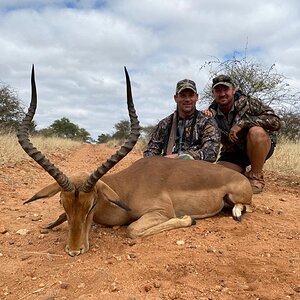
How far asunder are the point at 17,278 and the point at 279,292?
1.90 m

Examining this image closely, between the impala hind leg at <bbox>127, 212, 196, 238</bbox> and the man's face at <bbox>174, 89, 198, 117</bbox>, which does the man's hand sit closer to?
the man's face at <bbox>174, 89, 198, 117</bbox>

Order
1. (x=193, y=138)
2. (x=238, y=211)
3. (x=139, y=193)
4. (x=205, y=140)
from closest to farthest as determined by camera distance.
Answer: (x=139, y=193) → (x=238, y=211) → (x=205, y=140) → (x=193, y=138)

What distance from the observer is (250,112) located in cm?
645

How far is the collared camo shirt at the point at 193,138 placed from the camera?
5789 mm

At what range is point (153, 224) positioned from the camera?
4090mm

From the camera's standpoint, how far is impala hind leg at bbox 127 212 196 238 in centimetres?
397

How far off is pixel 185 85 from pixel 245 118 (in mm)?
1145

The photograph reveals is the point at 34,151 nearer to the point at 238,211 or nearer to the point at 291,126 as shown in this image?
the point at 238,211

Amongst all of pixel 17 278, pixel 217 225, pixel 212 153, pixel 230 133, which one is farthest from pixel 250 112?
pixel 17 278

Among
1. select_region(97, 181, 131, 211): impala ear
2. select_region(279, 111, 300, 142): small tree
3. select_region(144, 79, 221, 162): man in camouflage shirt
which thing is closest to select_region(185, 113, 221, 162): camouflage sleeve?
select_region(144, 79, 221, 162): man in camouflage shirt

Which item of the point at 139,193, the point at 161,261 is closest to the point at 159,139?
the point at 139,193

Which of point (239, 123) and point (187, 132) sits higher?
point (239, 123)

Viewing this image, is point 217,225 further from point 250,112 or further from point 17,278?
point 250,112

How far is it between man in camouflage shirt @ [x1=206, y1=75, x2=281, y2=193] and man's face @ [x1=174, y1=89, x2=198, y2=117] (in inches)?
12.0
